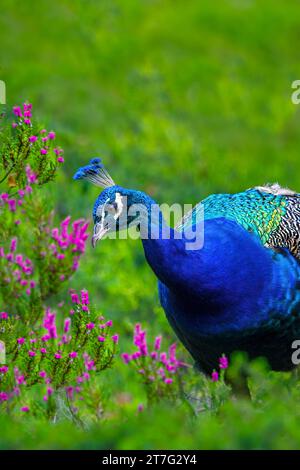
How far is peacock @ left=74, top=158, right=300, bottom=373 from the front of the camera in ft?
11.7

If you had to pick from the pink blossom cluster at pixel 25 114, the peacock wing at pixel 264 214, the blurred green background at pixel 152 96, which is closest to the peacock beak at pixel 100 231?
the pink blossom cluster at pixel 25 114

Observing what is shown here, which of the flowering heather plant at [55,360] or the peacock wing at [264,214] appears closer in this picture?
the flowering heather plant at [55,360]

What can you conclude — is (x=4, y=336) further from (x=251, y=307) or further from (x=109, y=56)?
(x=109, y=56)

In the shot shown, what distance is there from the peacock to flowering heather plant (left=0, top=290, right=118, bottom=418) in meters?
0.35

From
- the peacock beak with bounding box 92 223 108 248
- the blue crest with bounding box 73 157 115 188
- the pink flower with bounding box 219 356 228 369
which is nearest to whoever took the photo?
the peacock beak with bounding box 92 223 108 248

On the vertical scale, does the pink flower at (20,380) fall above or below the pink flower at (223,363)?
below

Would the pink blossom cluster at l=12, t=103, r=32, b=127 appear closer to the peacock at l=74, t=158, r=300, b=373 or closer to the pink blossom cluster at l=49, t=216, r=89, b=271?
the peacock at l=74, t=158, r=300, b=373

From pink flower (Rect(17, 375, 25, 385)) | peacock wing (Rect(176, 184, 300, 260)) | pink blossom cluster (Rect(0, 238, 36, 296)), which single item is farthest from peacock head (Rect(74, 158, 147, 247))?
pink blossom cluster (Rect(0, 238, 36, 296))

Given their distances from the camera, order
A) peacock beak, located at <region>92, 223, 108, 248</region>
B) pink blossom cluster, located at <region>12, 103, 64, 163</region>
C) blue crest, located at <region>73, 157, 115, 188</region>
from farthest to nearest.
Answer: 1. blue crest, located at <region>73, 157, 115, 188</region>
2. pink blossom cluster, located at <region>12, 103, 64, 163</region>
3. peacock beak, located at <region>92, 223, 108, 248</region>

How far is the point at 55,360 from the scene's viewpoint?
3639 millimetres

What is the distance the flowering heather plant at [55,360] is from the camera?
11.8 ft

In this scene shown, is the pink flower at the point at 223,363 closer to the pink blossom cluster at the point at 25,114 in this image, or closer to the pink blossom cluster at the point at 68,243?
the pink blossom cluster at the point at 68,243

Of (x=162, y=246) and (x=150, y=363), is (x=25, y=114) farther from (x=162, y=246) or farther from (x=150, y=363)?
(x=150, y=363)

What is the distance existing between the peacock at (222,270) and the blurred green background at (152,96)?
1.68m
